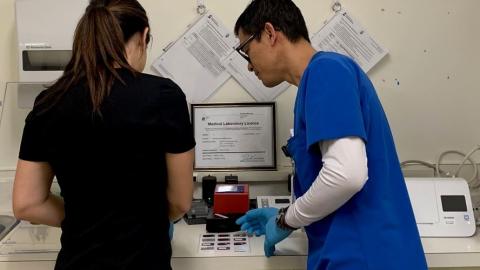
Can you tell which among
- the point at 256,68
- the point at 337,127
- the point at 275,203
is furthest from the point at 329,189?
the point at 275,203

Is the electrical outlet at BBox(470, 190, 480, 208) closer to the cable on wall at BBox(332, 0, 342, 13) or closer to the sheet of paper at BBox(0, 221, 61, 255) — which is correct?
the cable on wall at BBox(332, 0, 342, 13)

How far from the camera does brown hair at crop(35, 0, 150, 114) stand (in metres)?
0.89

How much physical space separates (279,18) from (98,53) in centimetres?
46

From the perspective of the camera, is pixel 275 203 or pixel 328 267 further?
pixel 275 203

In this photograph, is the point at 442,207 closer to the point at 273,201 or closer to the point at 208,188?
the point at 273,201

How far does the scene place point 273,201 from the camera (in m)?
1.67

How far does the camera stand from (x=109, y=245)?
0.96m

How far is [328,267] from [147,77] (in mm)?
588

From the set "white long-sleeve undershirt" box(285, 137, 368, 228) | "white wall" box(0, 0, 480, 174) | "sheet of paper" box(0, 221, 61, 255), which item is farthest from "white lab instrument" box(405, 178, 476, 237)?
"sheet of paper" box(0, 221, 61, 255)

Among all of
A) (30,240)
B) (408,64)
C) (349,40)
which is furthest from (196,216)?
(408,64)

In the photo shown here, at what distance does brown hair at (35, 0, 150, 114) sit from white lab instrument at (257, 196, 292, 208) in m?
0.87

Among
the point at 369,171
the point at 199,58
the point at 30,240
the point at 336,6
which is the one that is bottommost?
the point at 30,240

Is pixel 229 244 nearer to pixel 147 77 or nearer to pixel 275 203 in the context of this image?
pixel 275 203

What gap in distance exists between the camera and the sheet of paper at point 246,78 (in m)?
1.83
